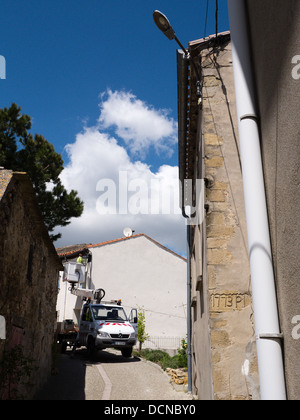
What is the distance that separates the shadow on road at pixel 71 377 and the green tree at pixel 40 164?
17.1 ft

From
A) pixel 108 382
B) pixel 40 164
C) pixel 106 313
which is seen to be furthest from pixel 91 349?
pixel 40 164

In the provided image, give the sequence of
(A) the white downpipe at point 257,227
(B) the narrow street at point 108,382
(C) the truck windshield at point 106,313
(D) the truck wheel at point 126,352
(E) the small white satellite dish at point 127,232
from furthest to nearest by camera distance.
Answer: (E) the small white satellite dish at point 127,232 → (D) the truck wheel at point 126,352 → (C) the truck windshield at point 106,313 → (B) the narrow street at point 108,382 → (A) the white downpipe at point 257,227

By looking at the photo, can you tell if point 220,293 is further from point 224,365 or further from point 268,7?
point 268,7

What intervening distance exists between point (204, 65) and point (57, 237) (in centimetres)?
1186

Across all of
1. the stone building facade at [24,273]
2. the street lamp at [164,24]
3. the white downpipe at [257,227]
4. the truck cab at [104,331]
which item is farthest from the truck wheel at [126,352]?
the white downpipe at [257,227]

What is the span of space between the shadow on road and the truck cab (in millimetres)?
503

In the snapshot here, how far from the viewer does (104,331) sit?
13.4m

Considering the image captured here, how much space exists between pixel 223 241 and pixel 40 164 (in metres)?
12.5

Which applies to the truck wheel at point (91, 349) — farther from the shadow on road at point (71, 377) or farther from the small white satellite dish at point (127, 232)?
the small white satellite dish at point (127, 232)

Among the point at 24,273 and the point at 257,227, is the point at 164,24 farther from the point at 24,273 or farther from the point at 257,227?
the point at 24,273

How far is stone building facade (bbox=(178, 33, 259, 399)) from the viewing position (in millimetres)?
4523

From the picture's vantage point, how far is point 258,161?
3443mm

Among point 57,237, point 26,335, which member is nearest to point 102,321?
point 57,237

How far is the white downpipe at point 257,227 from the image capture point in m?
2.88
